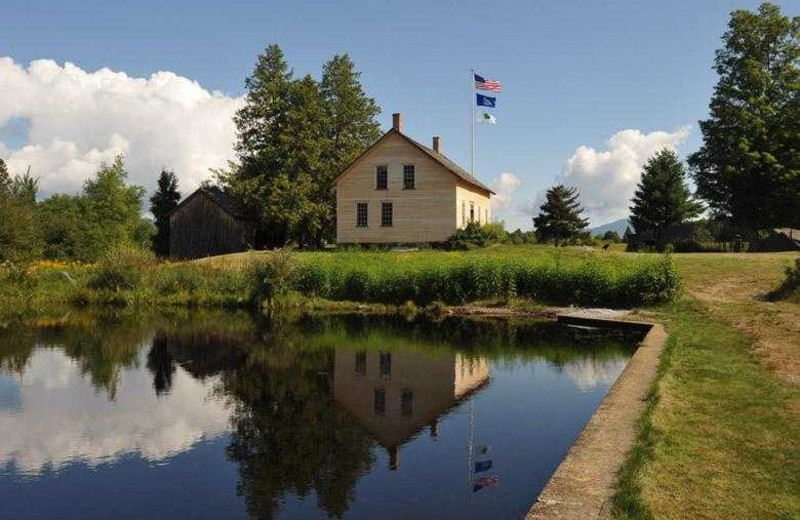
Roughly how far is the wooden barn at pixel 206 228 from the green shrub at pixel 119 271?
1466 centimetres

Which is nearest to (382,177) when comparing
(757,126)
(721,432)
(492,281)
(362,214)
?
(362,214)

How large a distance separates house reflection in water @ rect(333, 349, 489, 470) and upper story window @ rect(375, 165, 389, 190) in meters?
25.7

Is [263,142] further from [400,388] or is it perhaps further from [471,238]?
[400,388]

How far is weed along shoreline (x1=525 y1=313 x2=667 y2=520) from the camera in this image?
6.25 meters

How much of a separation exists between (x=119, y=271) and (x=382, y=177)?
1839 centimetres

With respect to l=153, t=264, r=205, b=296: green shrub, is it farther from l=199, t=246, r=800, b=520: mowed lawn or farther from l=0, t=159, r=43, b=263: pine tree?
l=199, t=246, r=800, b=520: mowed lawn

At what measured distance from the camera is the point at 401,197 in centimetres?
4256

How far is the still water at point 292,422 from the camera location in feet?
25.4

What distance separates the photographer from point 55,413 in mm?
11914

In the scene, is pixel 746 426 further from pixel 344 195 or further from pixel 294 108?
pixel 294 108

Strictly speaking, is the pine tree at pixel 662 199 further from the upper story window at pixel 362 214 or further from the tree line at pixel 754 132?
the upper story window at pixel 362 214

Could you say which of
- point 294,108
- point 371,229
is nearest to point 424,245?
point 371,229

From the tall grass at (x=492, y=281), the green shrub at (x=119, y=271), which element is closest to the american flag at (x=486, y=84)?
the tall grass at (x=492, y=281)

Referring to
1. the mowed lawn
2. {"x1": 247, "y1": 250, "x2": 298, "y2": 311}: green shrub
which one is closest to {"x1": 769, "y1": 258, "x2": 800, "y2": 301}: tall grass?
the mowed lawn
